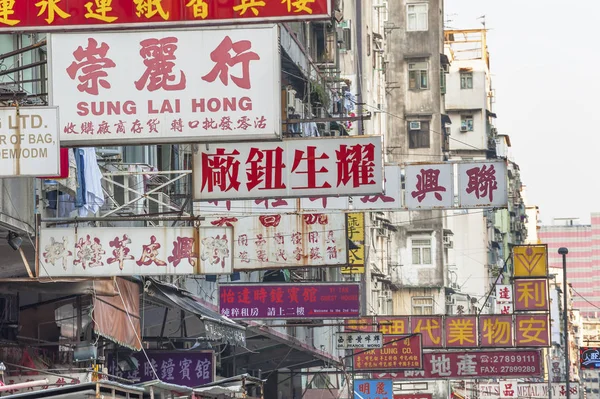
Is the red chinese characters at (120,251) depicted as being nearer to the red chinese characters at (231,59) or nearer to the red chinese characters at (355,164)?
the red chinese characters at (355,164)

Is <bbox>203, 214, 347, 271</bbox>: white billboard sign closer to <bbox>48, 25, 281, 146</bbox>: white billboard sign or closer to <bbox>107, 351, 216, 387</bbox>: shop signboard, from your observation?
<bbox>107, 351, 216, 387</bbox>: shop signboard

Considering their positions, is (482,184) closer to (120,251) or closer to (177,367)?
(177,367)

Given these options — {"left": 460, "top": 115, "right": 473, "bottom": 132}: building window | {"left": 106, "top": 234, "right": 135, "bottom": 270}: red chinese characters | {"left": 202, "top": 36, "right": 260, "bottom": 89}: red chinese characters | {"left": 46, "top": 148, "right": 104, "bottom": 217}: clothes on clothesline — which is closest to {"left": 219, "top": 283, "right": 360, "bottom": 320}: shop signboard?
{"left": 46, "top": 148, "right": 104, "bottom": 217}: clothes on clothesline

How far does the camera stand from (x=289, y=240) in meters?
21.7

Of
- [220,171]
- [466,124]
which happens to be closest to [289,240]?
[220,171]

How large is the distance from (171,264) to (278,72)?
3.48m

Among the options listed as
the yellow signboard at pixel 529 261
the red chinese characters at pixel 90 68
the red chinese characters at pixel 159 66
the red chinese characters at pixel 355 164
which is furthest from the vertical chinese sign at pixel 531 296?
the red chinese characters at pixel 90 68

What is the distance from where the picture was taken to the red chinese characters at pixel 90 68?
13680mm

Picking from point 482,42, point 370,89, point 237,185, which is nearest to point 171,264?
point 237,185

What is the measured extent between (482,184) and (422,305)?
54.0 m

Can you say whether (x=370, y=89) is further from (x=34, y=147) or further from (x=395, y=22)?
(x=34, y=147)

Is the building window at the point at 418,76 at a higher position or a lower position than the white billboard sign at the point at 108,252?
higher

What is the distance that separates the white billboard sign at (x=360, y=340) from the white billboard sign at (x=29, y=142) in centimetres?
2107

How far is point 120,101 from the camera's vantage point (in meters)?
13.6
